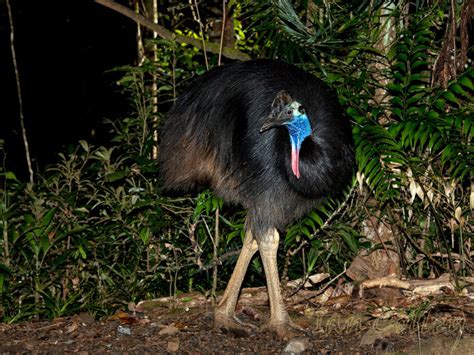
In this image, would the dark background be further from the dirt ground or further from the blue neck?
the blue neck

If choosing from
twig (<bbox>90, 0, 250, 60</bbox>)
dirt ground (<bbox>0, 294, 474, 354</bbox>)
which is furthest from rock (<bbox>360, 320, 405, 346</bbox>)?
twig (<bbox>90, 0, 250, 60</bbox>)

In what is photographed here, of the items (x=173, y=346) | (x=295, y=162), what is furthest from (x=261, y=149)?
(x=173, y=346)

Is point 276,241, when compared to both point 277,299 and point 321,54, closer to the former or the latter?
point 277,299

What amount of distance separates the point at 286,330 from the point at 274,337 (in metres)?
0.07

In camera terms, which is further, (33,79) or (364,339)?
(33,79)

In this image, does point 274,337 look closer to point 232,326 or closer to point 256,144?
point 232,326

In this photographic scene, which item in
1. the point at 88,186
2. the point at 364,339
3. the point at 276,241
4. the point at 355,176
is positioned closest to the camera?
the point at 364,339

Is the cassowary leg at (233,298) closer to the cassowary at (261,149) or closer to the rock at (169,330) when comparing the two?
the cassowary at (261,149)

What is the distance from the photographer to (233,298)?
509 centimetres

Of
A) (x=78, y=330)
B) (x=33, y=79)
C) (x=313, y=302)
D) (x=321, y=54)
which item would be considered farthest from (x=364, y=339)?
(x=33, y=79)

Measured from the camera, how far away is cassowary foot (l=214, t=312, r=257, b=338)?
4941mm

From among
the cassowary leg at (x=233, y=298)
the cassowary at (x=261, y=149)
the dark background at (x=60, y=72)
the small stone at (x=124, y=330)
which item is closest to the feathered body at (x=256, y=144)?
the cassowary at (x=261, y=149)

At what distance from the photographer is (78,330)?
5.14m

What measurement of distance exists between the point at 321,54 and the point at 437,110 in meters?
0.86
